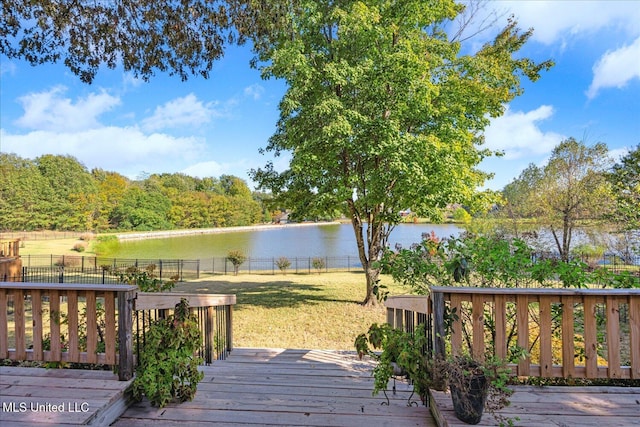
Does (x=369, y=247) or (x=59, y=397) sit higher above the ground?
(x=369, y=247)

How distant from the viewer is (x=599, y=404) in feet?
7.10

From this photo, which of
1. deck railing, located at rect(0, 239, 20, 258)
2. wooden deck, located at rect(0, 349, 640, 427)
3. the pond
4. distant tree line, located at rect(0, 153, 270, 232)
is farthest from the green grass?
distant tree line, located at rect(0, 153, 270, 232)

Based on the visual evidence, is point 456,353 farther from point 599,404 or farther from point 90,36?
point 90,36

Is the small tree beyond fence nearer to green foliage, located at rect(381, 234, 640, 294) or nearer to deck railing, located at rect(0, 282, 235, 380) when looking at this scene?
deck railing, located at rect(0, 282, 235, 380)

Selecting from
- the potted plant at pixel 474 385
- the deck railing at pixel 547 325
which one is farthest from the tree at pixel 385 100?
the potted plant at pixel 474 385

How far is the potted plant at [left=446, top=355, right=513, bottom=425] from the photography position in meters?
1.91

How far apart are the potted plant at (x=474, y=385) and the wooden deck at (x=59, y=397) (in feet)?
7.13

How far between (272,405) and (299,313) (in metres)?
5.26

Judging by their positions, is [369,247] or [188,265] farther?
[188,265]

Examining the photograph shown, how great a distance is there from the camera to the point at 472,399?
1.92m

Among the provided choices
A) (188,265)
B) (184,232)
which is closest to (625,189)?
(188,265)

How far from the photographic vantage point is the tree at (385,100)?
637 centimetres

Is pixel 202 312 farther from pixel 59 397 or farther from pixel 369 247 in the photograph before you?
pixel 369 247

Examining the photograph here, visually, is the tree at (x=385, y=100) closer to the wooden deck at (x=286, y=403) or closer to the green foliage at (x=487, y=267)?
the green foliage at (x=487, y=267)
